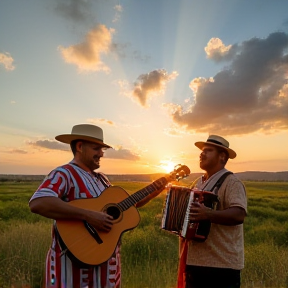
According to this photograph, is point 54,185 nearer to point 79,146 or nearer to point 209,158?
point 79,146

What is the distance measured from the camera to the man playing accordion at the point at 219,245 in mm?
3775

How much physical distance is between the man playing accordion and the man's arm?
1060mm

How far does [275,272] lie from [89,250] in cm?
522

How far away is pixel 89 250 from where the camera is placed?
330 cm

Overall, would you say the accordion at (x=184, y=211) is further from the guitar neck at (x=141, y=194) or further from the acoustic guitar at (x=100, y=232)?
the acoustic guitar at (x=100, y=232)

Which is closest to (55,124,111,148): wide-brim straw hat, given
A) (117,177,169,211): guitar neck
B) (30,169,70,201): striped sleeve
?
(30,169,70,201): striped sleeve

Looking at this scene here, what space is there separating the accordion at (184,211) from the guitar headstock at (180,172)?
29 cm

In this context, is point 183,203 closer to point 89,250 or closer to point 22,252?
point 89,250

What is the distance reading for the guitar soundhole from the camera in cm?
364

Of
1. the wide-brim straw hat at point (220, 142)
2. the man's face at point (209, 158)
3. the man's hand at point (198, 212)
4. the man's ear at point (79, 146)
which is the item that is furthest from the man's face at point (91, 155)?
the wide-brim straw hat at point (220, 142)

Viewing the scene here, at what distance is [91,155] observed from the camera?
3.67 metres

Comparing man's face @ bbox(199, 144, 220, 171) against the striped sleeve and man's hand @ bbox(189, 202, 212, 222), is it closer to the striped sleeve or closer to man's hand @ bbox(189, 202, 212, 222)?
man's hand @ bbox(189, 202, 212, 222)

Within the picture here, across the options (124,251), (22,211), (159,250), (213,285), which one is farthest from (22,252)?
(22,211)

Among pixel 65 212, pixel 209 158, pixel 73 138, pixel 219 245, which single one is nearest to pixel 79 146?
pixel 73 138
